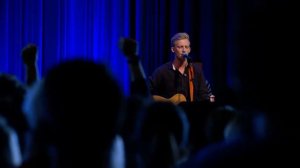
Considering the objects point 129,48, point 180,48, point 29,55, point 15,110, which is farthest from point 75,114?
point 180,48

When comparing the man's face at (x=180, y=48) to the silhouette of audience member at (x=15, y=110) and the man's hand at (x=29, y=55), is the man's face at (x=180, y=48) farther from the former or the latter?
the silhouette of audience member at (x=15, y=110)

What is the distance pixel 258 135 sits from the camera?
3.05 feet

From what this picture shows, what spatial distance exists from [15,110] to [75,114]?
52 cm

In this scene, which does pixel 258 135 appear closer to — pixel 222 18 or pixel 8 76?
pixel 8 76

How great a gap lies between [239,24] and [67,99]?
373 mm

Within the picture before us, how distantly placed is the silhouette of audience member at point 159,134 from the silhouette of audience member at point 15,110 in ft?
1.10

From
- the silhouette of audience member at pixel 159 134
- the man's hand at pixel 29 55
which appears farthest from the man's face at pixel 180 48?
the silhouette of audience member at pixel 159 134

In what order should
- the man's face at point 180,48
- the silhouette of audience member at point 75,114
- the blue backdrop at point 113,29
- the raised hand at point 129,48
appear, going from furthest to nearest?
1. the blue backdrop at point 113,29
2. the man's face at point 180,48
3. the raised hand at point 129,48
4. the silhouette of audience member at point 75,114

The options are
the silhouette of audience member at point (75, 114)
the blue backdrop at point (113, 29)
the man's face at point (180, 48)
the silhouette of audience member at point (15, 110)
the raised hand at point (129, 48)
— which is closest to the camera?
the silhouette of audience member at point (75, 114)

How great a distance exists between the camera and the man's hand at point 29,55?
191cm

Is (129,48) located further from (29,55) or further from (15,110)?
(15,110)

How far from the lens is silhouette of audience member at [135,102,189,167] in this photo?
59.0 inches

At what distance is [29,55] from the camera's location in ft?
6.31

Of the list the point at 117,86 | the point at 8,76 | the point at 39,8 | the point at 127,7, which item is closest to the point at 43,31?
the point at 39,8
